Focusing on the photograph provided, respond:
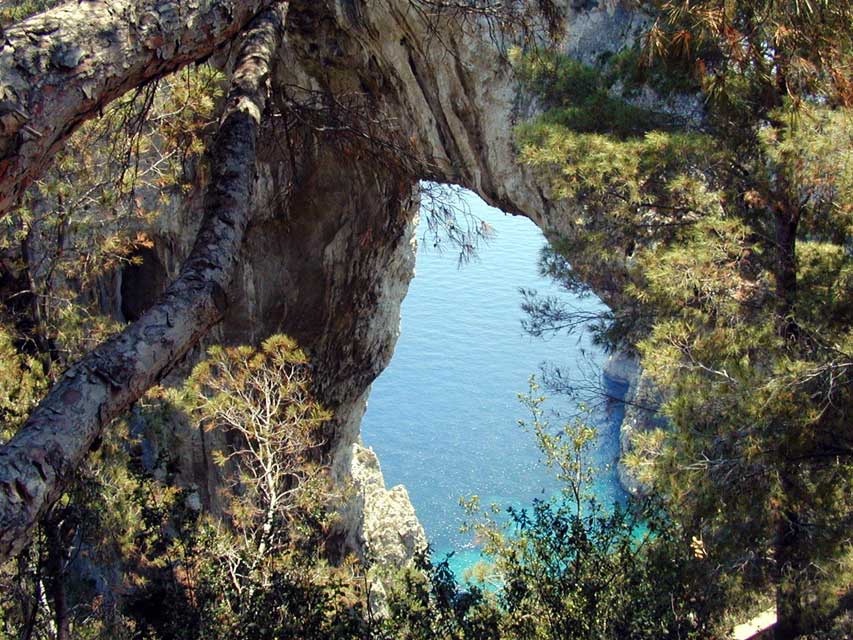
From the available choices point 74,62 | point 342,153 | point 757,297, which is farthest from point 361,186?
point 74,62

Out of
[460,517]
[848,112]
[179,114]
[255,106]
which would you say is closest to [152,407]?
[179,114]

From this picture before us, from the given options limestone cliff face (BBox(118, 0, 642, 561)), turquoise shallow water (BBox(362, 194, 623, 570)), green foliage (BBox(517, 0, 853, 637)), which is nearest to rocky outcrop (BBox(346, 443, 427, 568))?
limestone cliff face (BBox(118, 0, 642, 561))

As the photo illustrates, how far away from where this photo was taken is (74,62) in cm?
169

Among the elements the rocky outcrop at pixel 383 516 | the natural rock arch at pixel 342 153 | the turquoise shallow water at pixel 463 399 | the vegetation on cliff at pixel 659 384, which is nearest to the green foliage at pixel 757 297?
the vegetation on cliff at pixel 659 384

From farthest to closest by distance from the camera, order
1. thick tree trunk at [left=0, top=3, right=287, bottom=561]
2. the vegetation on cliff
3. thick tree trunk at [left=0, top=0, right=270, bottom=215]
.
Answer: the vegetation on cliff < thick tree trunk at [left=0, top=0, right=270, bottom=215] < thick tree trunk at [left=0, top=3, right=287, bottom=561]

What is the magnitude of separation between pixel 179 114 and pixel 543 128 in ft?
8.80

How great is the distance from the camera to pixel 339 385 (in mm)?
10570

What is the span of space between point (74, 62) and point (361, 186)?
769 centimetres

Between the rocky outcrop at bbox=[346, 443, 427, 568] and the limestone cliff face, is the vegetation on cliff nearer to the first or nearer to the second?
the limestone cliff face

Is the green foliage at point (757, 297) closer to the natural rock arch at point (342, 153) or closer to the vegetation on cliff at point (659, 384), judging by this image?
the vegetation on cliff at point (659, 384)

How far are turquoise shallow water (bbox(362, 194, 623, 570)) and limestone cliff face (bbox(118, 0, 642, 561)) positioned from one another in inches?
335

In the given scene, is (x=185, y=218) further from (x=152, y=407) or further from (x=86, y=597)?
(x=86, y=597)

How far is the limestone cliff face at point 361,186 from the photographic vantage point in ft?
24.0

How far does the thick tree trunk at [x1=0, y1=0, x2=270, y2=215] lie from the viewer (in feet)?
5.16
